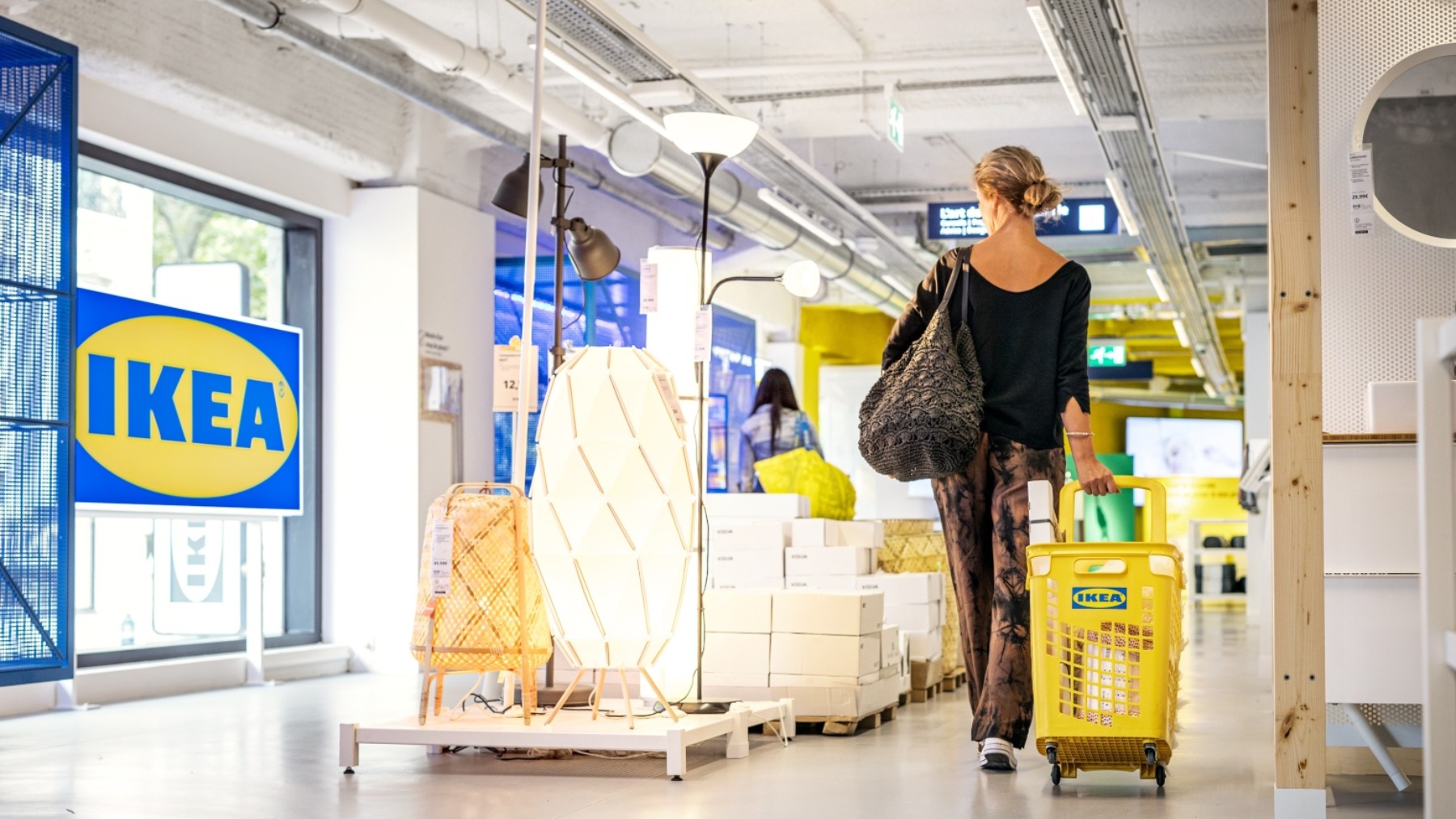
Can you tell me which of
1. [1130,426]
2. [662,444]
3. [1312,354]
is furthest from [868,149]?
[1130,426]

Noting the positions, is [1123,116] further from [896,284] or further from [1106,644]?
[896,284]

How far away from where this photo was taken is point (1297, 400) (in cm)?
320

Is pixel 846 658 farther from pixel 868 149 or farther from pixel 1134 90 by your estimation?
pixel 868 149

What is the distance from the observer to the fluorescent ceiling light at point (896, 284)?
14508 mm

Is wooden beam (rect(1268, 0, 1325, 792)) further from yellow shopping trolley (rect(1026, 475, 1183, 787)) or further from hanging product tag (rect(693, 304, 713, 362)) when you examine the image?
hanging product tag (rect(693, 304, 713, 362))

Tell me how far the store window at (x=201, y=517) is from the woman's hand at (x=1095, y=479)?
4.49 metres

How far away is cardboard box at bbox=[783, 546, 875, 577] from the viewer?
6.49m

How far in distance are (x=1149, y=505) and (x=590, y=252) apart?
2.72 m

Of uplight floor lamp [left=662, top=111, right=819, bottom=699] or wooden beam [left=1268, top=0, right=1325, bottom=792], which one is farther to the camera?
uplight floor lamp [left=662, top=111, right=819, bottom=699]

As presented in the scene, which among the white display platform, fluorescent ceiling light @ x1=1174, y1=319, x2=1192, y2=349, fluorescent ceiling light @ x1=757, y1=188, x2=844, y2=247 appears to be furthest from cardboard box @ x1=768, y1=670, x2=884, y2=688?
fluorescent ceiling light @ x1=1174, y1=319, x2=1192, y2=349

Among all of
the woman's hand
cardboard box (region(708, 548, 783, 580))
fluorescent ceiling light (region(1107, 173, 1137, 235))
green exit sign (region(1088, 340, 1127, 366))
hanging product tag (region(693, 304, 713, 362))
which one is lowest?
cardboard box (region(708, 548, 783, 580))

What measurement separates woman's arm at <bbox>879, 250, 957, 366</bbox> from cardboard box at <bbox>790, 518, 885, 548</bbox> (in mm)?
2465

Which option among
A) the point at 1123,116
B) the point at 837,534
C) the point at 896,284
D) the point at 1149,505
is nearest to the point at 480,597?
the point at 1149,505

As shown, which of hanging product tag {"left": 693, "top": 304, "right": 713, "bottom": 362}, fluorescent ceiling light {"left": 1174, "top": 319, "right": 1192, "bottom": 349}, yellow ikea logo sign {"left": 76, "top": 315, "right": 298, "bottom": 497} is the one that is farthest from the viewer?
fluorescent ceiling light {"left": 1174, "top": 319, "right": 1192, "bottom": 349}
